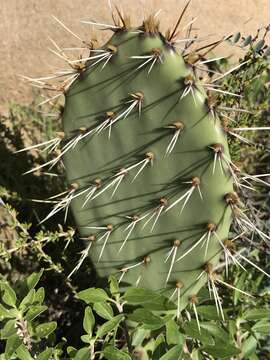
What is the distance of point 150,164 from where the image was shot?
5.26 feet

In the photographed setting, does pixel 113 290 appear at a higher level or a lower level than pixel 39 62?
lower

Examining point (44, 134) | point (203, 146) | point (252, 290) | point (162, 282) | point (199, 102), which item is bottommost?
point (252, 290)

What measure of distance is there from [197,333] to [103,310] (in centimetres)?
23

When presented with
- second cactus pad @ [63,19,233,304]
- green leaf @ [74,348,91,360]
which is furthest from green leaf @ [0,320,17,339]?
second cactus pad @ [63,19,233,304]

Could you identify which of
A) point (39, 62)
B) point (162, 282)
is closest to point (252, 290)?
point (162, 282)

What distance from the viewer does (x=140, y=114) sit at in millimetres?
1561

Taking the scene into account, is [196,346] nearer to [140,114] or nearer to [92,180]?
[92,180]

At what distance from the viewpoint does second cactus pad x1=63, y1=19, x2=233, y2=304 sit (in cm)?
148

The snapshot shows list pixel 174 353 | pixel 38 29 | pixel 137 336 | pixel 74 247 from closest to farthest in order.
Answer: pixel 174 353
pixel 137 336
pixel 74 247
pixel 38 29

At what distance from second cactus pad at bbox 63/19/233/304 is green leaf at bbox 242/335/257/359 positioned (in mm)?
185

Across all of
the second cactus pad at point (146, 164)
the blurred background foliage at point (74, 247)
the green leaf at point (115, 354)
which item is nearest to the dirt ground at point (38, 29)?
the blurred background foliage at point (74, 247)

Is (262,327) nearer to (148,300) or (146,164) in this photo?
(148,300)

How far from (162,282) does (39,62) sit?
1.41m

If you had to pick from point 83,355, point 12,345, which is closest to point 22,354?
point 12,345
